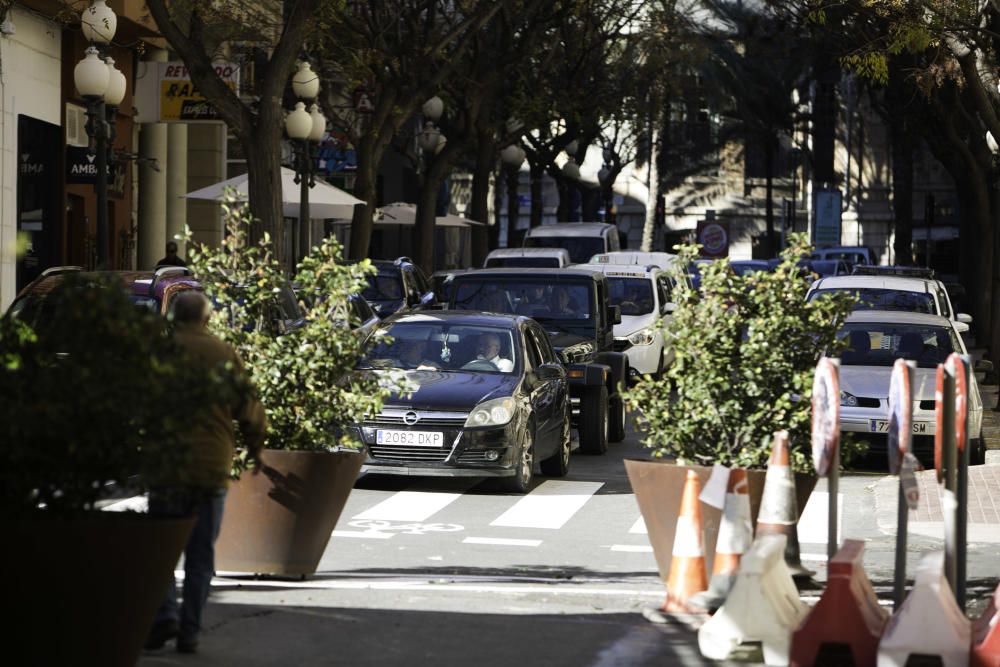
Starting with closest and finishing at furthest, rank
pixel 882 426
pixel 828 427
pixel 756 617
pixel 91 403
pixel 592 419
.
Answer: pixel 91 403, pixel 756 617, pixel 828 427, pixel 882 426, pixel 592 419

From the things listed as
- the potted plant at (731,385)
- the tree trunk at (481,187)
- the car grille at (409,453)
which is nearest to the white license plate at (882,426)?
the car grille at (409,453)

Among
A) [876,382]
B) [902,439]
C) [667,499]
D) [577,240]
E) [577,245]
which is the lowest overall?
[667,499]

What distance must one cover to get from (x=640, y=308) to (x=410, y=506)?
13.7m

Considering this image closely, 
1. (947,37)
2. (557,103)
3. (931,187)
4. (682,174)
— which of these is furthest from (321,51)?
(931,187)

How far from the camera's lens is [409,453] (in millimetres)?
14078

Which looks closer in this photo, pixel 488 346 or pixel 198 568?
pixel 198 568

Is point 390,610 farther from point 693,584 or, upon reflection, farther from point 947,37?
point 947,37

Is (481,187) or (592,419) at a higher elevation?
(481,187)

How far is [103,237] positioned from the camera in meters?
19.6

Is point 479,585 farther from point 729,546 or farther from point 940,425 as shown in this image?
point 940,425

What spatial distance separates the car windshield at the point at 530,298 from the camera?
1991 centimetres

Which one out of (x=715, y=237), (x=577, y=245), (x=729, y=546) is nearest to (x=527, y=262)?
(x=577, y=245)

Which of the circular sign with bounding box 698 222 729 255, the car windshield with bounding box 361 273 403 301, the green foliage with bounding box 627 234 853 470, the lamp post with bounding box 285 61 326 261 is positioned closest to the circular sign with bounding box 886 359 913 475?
the green foliage with bounding box 627 234 853 470

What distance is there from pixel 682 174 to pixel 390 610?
2843 inches
